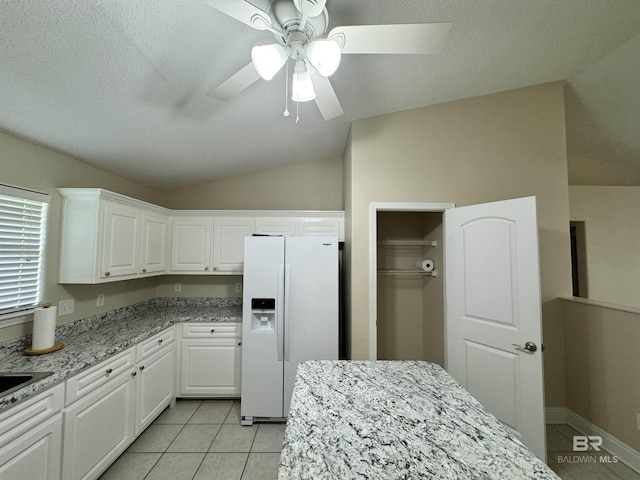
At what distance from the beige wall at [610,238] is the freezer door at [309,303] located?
11.1ft

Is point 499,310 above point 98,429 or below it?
above

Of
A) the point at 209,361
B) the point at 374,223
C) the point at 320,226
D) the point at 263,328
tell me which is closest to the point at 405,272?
the point at 374,223

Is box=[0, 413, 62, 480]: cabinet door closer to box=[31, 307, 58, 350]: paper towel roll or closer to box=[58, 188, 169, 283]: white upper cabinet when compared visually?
box=[31, 307, 58, 350]: paper towel roll

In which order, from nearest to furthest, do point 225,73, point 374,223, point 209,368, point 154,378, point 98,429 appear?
point 225,73 < point 98,429 < point 154,378 < point 374,223 < point 209,368

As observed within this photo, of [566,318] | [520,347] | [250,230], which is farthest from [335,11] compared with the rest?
[566,318]

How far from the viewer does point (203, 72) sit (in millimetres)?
1538

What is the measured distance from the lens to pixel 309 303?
2500 mm

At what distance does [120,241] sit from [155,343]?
96cm

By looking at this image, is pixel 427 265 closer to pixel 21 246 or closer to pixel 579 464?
pixel 579 464

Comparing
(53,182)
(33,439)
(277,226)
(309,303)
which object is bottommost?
(33,439)

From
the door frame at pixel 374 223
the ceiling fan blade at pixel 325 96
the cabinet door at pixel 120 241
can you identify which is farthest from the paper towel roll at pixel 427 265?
the cabinet door at pixel 120 241

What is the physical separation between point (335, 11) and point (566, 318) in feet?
10.0

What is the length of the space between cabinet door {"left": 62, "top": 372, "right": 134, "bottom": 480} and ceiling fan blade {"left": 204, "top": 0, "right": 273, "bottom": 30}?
2.16 meters

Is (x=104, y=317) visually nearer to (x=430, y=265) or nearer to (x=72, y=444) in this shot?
(x=72, y=444)
